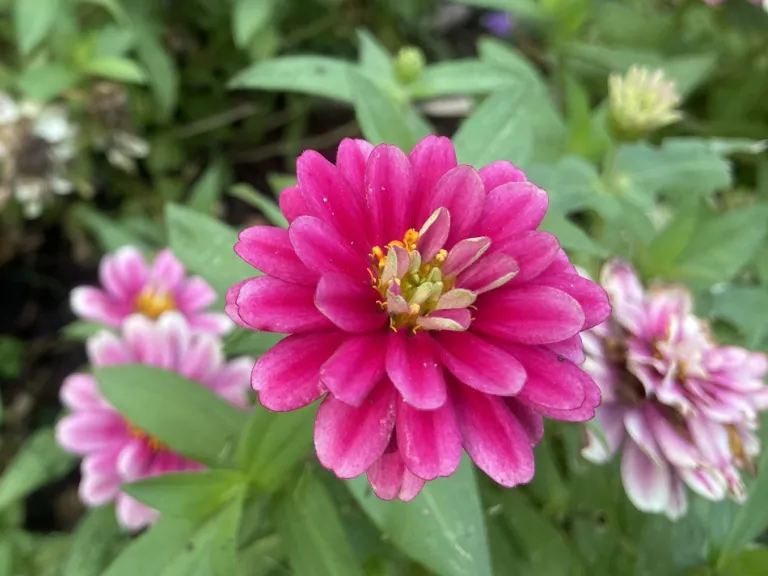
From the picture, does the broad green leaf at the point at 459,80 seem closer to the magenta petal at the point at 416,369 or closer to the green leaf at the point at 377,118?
the green leaf at the point at 377,118

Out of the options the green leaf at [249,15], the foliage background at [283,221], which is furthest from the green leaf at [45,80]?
the green leaf at [249,15]

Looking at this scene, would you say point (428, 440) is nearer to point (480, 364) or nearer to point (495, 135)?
point (480, 364)

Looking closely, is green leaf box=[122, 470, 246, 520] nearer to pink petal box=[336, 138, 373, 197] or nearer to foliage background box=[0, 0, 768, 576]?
foliage background box=[0, 0, 768, 576]

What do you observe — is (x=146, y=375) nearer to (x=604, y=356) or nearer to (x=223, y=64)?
(x=604, y=356)

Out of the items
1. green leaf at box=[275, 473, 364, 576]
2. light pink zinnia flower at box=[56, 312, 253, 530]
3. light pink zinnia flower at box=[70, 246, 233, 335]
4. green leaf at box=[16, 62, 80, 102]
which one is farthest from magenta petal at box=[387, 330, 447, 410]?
green leaf at box=[16, 62, 80, 102]

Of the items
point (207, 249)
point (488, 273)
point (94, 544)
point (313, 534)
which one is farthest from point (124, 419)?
point (488, 273)
